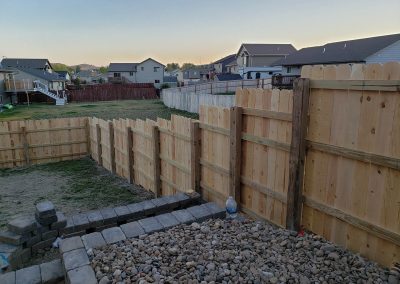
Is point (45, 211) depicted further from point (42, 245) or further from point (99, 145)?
point (99, 145)

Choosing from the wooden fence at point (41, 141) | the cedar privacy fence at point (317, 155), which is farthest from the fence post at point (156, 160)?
the wooden fence at point (41, 141)

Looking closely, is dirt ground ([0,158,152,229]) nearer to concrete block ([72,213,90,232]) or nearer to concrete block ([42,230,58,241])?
concrete block ([42,230,58,241])

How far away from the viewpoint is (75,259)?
3.44 m

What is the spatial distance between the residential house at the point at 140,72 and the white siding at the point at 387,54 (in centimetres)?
4734

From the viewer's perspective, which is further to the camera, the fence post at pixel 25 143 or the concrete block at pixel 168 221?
the fence post at pixel 25 143

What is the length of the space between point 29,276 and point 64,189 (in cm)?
588

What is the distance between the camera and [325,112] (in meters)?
3.56

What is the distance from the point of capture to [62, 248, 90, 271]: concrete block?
3338mm

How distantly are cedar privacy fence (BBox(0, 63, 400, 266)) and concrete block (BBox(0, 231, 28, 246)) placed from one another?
307 centimetres

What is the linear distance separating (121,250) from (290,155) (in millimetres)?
2358

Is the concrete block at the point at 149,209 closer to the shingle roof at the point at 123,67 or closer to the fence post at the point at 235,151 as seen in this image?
the fence post at the point at 235,151

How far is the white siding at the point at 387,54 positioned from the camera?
3122 centimetres

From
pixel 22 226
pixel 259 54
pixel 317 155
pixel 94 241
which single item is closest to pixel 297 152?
pixel 317 155

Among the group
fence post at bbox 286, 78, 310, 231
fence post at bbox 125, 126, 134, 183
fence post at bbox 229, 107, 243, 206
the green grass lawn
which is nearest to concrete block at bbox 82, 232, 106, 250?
fence post at bbox 229, 107, 243, 206
